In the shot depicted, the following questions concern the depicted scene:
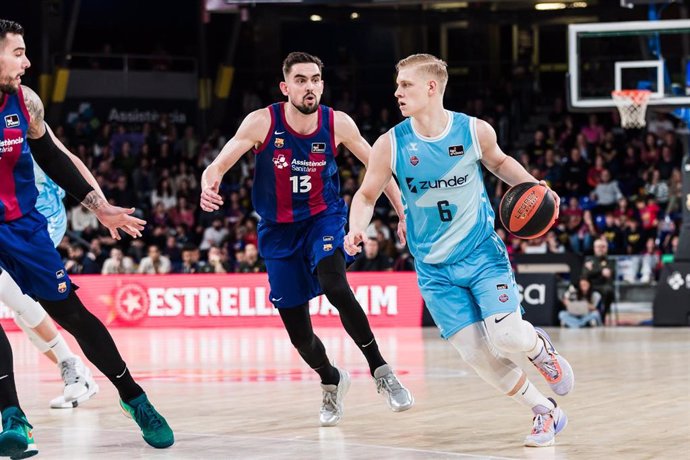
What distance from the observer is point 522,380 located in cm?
697

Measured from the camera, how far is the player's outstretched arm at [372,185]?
6.92 meters

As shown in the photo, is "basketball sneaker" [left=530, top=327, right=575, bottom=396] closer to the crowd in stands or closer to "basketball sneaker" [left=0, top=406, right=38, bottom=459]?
"basketball sneaker" [left=0, top=406, right=38, bottom=459]

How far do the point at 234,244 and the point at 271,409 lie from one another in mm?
14210

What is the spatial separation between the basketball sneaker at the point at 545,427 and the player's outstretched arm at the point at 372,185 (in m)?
1.36

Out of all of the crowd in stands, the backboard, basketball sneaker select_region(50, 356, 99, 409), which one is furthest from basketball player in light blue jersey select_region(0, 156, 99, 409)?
the backboard

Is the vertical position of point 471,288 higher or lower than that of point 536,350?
higher

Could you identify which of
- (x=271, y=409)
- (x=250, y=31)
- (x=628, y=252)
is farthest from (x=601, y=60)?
(x=250, y=31)

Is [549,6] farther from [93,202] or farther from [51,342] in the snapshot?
[93,202]

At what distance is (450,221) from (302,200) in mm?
1394

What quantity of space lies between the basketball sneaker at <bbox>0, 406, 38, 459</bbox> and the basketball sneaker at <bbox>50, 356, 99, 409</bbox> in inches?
107

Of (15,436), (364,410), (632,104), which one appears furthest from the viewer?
(632,104)

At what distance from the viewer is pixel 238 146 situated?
26.2 ft

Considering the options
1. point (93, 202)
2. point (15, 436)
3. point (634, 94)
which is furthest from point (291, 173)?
point (634, 94)

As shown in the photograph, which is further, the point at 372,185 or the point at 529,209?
the point at 372,185
